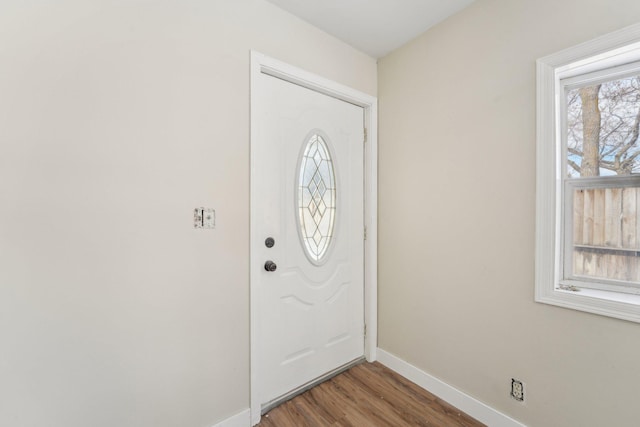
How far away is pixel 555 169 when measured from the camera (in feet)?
4.48

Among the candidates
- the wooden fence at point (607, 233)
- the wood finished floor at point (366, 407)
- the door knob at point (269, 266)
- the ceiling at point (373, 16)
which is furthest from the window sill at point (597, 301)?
the ceiling at point (373, 16)

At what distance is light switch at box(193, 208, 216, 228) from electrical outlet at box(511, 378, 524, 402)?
1873 millimetres

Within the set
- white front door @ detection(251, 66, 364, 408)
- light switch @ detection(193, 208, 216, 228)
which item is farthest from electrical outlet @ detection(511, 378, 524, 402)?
light switch @ detection(193, 208, 216, 228)

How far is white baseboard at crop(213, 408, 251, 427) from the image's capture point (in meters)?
1.49

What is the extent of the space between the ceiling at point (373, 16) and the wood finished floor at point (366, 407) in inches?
100

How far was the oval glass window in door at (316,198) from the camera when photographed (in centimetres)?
189

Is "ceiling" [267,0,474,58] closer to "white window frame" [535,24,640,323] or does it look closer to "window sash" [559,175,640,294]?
"white window frame" [535,24,640,323]

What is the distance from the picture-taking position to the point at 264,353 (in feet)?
5.56

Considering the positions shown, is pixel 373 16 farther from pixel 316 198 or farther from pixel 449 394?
pixel 449 394

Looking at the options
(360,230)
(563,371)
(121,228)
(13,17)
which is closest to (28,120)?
(13,17)

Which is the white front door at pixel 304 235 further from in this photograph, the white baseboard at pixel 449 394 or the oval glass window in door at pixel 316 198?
the white baseboard at pixel 449 394

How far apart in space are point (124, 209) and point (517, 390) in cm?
222

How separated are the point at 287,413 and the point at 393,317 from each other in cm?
101

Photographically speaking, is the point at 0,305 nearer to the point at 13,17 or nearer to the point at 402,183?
the point at 13,17
